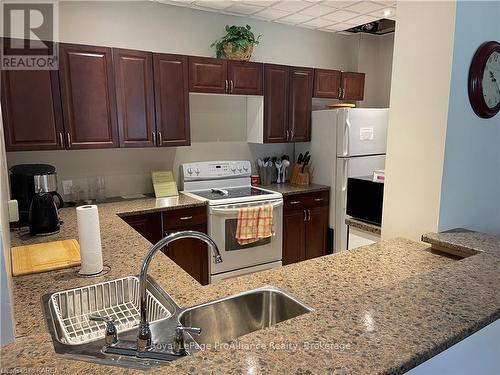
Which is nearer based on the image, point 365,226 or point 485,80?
point 485,80

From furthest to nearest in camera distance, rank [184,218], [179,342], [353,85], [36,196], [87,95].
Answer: [353,85] → [184,218] → [87,95] → [36,196] → [179,342]

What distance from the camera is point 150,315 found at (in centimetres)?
134

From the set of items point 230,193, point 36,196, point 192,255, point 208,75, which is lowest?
point 192,255

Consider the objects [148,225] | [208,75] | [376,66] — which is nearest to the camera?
[148,225]

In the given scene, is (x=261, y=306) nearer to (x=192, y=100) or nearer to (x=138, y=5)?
(x=192, y=100)

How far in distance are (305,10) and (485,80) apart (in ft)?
7.08

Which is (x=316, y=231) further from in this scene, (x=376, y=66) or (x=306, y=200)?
(x=376, y=66)

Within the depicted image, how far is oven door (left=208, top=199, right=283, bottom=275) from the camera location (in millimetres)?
3012

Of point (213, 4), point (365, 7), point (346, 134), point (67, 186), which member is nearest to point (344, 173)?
point (346, 134)

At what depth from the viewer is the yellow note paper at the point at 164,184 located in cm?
319

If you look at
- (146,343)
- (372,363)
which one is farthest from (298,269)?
(372,363)

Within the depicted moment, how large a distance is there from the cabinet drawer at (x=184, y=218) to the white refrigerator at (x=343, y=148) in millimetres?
1410

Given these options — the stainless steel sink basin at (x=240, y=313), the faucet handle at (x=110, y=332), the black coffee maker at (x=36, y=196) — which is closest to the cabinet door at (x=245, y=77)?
the black coffee maker at (x=36, y=196)

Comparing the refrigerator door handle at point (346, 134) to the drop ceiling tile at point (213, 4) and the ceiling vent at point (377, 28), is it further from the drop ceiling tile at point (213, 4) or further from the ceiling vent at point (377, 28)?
the drop ceiling tile at point (213, 4)
